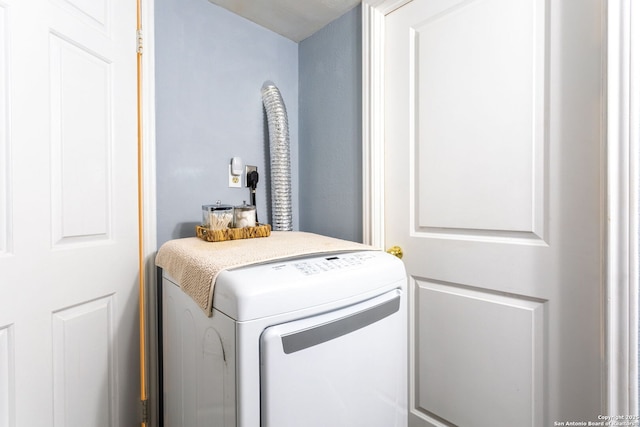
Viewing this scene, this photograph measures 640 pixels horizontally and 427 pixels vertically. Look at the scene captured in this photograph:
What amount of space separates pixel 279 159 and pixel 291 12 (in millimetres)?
695

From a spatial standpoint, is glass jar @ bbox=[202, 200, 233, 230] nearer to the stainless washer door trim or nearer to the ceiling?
the stainless washer door trim

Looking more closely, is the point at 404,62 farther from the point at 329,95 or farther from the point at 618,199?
the point at 618,199

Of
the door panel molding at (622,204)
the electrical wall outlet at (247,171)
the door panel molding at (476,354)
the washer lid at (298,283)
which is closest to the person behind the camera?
the washer lid at (298,283)

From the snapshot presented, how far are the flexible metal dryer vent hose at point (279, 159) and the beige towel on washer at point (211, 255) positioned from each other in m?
0.31

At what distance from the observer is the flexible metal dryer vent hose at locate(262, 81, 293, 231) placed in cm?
144

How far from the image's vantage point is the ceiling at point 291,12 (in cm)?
138

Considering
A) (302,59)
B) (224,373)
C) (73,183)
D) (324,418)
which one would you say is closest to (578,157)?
(324,418)

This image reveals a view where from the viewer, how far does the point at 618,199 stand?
793mm

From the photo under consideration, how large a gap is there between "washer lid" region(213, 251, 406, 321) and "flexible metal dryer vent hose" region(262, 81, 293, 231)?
22.7 inches

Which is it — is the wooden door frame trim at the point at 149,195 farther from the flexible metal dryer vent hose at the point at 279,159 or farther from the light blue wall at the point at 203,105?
the flexible metal dryer vent hose at the point at 279,159

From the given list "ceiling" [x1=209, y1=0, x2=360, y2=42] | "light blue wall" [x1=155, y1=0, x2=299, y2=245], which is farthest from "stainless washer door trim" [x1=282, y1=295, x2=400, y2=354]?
"ceiling" [x1=209, y1=0, x2=360, y2=42]

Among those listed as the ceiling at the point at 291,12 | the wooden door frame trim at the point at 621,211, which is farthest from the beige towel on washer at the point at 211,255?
the ceiling at the point at 291,12

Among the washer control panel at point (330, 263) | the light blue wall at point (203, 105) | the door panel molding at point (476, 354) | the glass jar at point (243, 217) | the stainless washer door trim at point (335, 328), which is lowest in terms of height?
the door panel molding at point (476, 354)

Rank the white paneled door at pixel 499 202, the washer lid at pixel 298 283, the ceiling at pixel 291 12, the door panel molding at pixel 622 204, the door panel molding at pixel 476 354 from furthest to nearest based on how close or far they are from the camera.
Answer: the ceiling at pixel 291 12 → the door panel molding at pixel 476 354 → the white paneled door at pixel 499 202 → the door panel molding at pixel 622 204 → the washer lid at pixel 298 283
